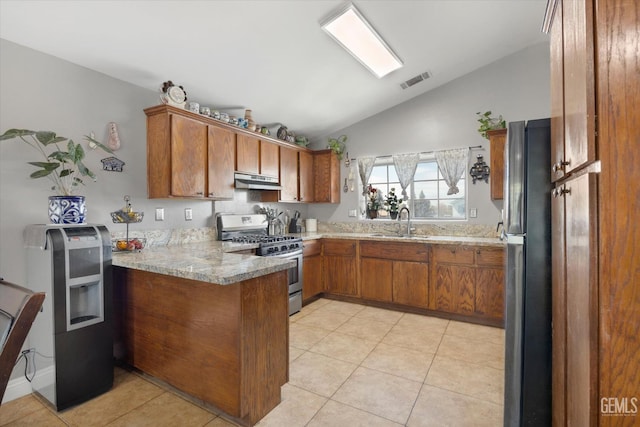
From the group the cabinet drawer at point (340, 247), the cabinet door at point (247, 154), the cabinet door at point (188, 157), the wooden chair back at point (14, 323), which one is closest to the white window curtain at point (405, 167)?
the cabinet drawer at point (340, 247)

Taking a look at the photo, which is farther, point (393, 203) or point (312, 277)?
point (393, 203)

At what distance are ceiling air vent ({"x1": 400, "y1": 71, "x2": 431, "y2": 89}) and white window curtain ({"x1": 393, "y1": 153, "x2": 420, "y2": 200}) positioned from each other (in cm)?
92

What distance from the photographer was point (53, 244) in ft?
5.89

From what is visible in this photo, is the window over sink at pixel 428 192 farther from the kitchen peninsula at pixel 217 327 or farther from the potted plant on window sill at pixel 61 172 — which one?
the potted plant on window sill at pixel 61 172

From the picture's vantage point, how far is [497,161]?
3322 millimetres

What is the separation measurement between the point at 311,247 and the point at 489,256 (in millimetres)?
2115

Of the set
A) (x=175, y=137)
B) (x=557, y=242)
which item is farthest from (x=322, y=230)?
(x=557, y=242)

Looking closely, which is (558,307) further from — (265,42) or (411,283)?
(265,42)

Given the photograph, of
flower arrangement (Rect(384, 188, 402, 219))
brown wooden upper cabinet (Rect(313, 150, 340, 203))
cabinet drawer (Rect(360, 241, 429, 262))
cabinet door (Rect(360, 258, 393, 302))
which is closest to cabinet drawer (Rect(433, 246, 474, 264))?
cabinet drawer (Rect(360, 241, 429, 262))

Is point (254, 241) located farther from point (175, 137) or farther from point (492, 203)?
point (492, 203)

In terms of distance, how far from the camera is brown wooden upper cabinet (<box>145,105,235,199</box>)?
8.65 feet

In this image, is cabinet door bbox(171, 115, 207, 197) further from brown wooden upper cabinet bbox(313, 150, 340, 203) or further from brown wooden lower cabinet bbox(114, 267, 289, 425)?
brown wooden upper cabinet bbox(313, 150, 340, 203)

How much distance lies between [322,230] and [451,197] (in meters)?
2.01

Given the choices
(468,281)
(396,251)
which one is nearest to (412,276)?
(396,251)
